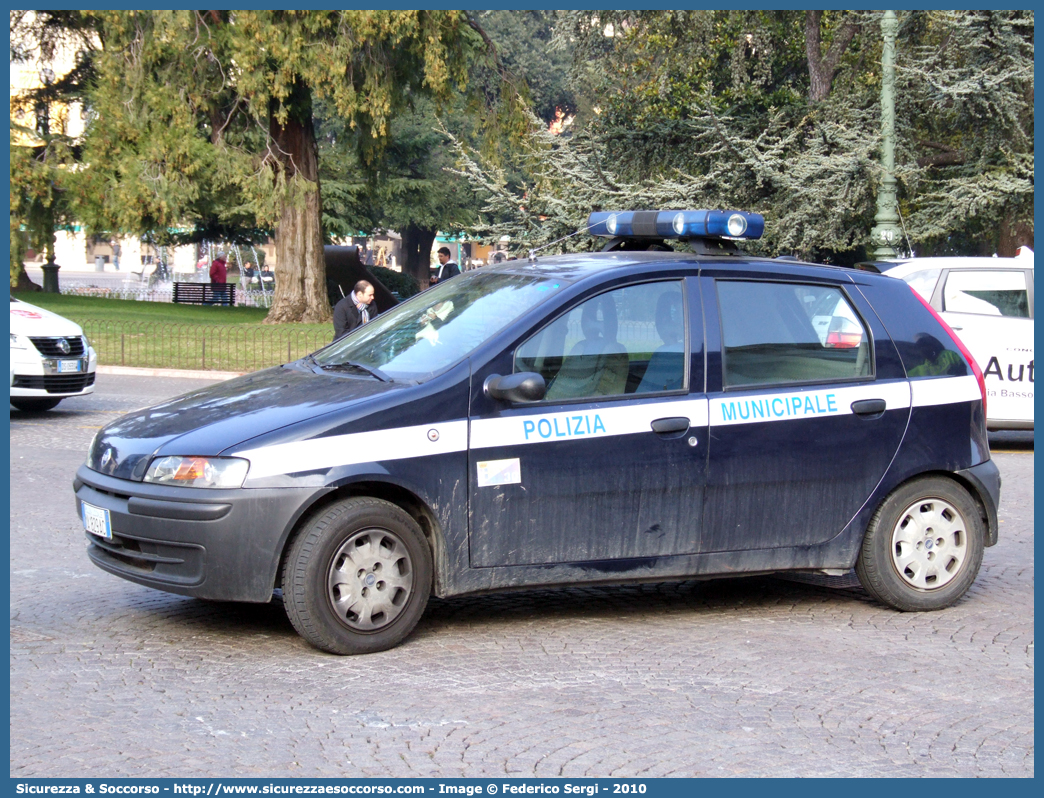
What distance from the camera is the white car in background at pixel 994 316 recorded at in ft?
40.7

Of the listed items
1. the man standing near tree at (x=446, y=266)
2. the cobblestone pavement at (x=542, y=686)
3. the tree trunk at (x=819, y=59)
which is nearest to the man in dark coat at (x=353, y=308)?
the man standing near tree at (x=446, y=266)

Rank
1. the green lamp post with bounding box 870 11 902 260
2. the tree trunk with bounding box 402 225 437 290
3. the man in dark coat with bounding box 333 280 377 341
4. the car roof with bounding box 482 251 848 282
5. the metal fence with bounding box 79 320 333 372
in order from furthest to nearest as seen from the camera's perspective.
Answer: the tree trunk with bounding box 402 225 437 290, the metal fence with bounding box 79 320 333 372, the green lamp post with bounding box 870 11 902 260, the man in dark coat with bounding box 333 280 377 341, the car roof with bounding box 482 251 848 282

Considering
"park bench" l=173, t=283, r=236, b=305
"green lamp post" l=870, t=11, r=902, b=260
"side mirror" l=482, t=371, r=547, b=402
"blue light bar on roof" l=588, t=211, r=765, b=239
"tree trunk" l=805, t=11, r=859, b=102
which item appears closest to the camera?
"side mirror" l=482, t=371, r=547, b=402

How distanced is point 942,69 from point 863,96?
5.33 ft

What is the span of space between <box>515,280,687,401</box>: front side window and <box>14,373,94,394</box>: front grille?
31.5 feet

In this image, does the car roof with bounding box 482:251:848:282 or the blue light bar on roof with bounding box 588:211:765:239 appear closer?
the car roof with bounding box 482:251:848:282

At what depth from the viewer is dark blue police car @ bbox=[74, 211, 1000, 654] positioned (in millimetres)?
5262

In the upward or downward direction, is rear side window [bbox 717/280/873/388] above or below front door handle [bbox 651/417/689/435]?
above

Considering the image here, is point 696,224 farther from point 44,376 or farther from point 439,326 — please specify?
point 44,376

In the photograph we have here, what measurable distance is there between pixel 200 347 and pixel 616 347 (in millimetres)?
18031

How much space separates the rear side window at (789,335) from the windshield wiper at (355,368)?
1590 mm

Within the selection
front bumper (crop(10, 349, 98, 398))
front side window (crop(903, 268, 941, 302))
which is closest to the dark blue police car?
front side window (crop(903, 268, 941, 302))

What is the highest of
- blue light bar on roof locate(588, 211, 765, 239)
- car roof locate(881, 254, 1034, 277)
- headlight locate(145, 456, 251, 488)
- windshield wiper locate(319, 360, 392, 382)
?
car roof locate(881, 254, 1034, 277)

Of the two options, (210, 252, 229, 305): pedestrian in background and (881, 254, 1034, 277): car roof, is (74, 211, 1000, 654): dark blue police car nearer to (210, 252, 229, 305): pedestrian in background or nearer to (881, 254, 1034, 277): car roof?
(881, 254, 1034, 277): car roof
